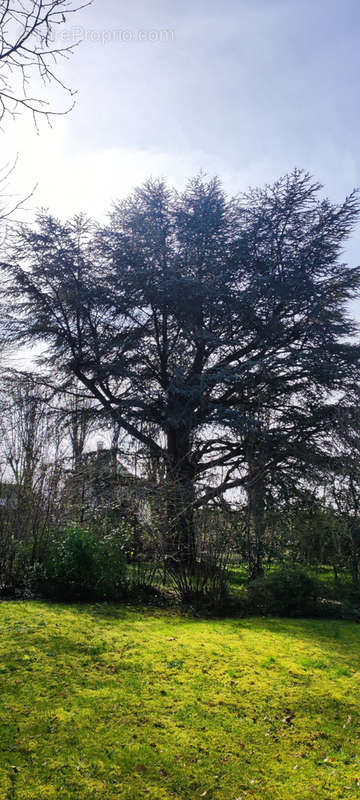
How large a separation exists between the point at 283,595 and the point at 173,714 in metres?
4.48

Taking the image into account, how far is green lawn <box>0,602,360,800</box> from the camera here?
2.99m

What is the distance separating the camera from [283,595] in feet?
26.1

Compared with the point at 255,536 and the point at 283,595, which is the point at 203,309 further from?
the point at 283,595

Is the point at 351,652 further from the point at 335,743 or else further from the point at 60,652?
the point at 60,652

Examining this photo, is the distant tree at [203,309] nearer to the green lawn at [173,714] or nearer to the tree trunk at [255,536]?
the tree trunk at [255,536]

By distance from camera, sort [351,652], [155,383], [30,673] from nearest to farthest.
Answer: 1. [30,673]
2. [351,652]
3. [155,383]

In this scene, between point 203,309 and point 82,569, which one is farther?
point 203,309

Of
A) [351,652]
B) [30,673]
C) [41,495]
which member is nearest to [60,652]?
[30,673]

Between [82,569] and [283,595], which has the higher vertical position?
[82,569]

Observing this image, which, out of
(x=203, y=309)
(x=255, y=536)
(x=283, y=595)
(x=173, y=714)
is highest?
(x=203, y=309)

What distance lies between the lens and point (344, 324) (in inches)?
499

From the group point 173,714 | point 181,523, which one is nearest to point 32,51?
point 173,714

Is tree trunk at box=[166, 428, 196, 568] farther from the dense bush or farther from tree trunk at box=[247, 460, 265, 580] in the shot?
tree trunk at box=[247, 460, 265, 580]

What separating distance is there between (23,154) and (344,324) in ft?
31.8
